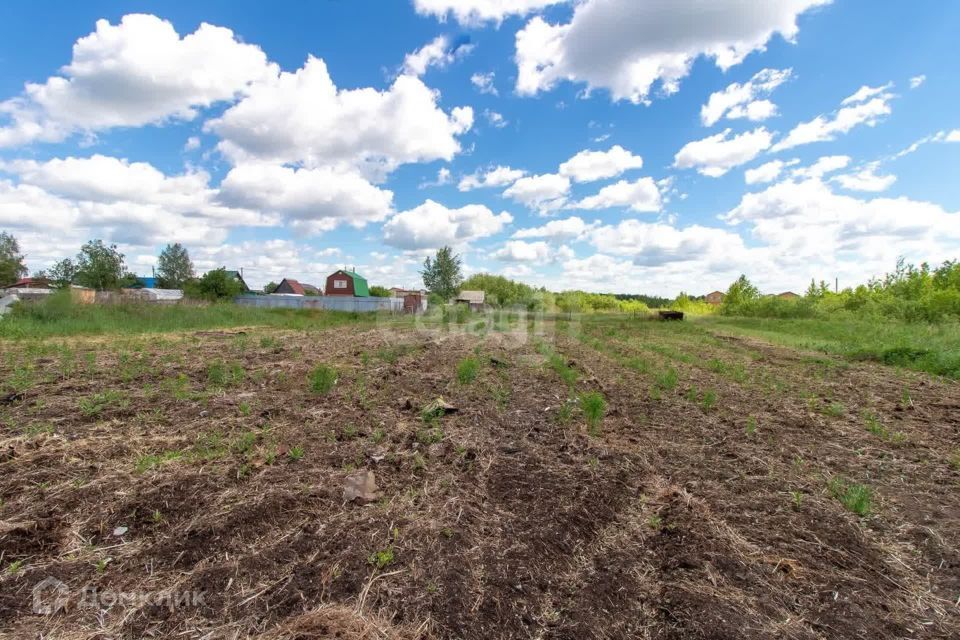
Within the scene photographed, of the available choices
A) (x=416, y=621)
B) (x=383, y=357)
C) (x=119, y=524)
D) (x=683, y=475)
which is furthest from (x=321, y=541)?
(x=383, y=357)

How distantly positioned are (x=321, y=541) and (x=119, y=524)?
55.0 inches

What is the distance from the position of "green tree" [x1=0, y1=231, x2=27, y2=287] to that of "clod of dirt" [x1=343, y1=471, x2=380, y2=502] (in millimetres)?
45065

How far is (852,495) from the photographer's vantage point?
3256mm

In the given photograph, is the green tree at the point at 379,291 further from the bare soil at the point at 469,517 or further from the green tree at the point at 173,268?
Result: the bare soil at the point at 469,517

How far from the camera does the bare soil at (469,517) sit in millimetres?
2057

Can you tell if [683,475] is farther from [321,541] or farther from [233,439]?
[233,439]

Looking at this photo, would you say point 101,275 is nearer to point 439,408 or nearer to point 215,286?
point 215,286

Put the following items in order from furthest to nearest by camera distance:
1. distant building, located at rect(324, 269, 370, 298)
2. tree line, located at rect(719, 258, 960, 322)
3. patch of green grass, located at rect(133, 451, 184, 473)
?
distant building, located at rect(324, 269, 370, 298) → tree line, located at rect(719, 258, 960, 322) → patch of green grass, located at rect(133, 451, 184, 473)

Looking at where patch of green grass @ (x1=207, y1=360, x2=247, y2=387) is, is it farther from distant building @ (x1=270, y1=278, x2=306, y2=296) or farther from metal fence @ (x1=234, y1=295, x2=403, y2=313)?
distant building @ (x1=270, y1=278, x2=306, y2=296)

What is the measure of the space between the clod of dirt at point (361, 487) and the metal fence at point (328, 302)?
2899cm

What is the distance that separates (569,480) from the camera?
136 inches

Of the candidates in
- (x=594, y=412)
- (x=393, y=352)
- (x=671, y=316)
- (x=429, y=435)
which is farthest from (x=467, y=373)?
(x=671, y=316)

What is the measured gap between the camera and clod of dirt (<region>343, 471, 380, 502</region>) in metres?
3.07

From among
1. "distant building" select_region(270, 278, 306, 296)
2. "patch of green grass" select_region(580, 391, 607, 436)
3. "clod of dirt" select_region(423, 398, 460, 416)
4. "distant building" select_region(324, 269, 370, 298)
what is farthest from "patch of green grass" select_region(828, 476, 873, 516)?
"distant building" select_region(270, 278, 306, 296)
